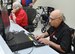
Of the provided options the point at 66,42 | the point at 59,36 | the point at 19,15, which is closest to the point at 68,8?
the point at 19,15

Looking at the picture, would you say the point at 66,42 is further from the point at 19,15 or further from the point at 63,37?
the point at 19,15


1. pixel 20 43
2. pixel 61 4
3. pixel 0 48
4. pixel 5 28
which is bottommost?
pixel 61 4

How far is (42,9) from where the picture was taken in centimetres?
546

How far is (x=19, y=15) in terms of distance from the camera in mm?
3410

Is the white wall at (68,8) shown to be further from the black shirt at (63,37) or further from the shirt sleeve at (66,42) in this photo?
the shirt sleeve at (66,42)

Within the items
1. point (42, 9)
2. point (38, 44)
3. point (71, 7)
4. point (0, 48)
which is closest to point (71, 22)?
point (71, 7)

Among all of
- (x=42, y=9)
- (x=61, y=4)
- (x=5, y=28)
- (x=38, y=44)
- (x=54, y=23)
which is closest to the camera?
(x=5, y=28)

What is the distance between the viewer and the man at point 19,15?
11.0ft

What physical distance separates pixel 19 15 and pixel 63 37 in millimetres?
1605

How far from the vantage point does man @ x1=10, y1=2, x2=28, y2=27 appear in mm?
3355

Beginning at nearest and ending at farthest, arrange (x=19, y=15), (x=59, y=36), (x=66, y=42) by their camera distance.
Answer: (x=66, y=42), (x=59, y=36), (x=19, y=15)

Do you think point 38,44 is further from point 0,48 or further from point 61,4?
point 61,4

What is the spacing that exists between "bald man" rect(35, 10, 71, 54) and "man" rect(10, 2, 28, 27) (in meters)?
1.23

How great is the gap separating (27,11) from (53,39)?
1.43 metres
